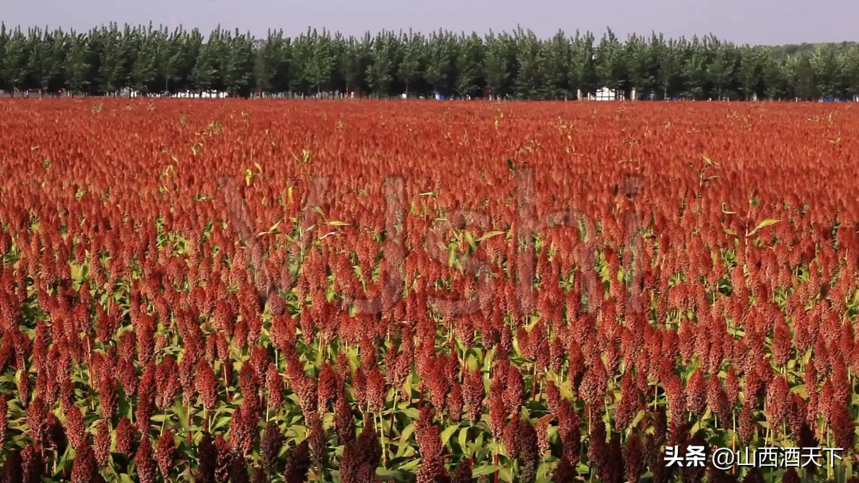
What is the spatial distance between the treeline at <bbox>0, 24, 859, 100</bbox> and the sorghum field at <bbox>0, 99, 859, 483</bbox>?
59734mm

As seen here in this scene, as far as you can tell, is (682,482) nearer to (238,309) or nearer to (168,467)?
(168,467)

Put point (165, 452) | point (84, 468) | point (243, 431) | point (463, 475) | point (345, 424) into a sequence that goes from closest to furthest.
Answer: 1. point (463, 475)
2. point (84, 468)
3. point (165, 452)
4. point (243, 431)
5. point (345, 424)

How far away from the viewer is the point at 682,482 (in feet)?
7.58

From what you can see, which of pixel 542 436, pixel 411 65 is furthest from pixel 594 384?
pixel 411 65

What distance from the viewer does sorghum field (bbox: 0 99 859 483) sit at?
2.49 m

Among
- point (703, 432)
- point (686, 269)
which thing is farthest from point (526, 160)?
point (703, 432)

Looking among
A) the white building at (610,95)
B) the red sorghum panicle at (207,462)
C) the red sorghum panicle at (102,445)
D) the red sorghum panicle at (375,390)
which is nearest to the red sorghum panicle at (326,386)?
the red sorghum panicle at (375,390)

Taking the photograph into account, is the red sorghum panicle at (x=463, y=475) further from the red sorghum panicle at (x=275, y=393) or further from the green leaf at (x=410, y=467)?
the red sorghum panicle at (x=275, y=393)

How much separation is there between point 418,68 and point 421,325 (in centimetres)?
6710

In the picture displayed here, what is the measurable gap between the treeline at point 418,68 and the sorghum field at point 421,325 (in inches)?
2352

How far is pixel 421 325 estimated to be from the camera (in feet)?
10.6

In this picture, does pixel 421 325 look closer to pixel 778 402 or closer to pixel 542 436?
pixel 542 436

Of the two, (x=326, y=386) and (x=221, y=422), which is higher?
(x=326, y=386)

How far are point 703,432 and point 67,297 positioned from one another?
2.72 metres
